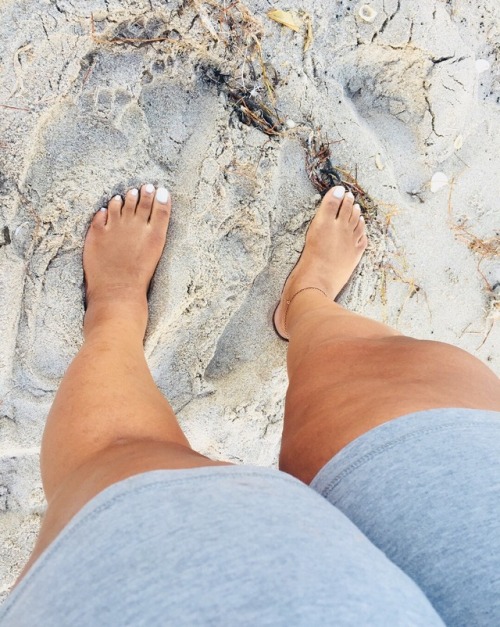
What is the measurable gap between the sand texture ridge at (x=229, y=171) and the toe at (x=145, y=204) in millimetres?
45

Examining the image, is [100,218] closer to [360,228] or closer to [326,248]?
[326,248]

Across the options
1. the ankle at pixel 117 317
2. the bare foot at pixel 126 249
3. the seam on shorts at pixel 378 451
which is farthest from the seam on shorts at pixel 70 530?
the bare foot at pixel 126 249

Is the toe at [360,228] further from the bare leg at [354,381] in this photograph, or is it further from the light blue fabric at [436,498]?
the light blue fabric at [436,498]

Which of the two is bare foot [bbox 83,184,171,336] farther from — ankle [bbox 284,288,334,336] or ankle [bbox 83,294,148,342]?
ankle [bbox 284,288,334,336]

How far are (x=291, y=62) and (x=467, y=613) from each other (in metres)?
1.51

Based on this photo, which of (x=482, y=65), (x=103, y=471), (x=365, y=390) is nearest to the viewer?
(x=103, y=471)

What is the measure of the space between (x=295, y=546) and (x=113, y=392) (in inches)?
27.2

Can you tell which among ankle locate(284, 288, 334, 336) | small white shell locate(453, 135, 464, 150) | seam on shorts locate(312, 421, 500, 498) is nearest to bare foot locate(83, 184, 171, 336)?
ankle locate(284, 288, 334, 336)

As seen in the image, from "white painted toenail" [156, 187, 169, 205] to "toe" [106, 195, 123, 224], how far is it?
127 mm

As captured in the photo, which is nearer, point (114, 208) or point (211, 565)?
point (211, 565)

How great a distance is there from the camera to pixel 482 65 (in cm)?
187

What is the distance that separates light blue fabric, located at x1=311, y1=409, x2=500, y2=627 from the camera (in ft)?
2.56

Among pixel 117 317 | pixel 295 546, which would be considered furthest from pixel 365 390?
pixel 117 317

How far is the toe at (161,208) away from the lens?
5.60 feet
